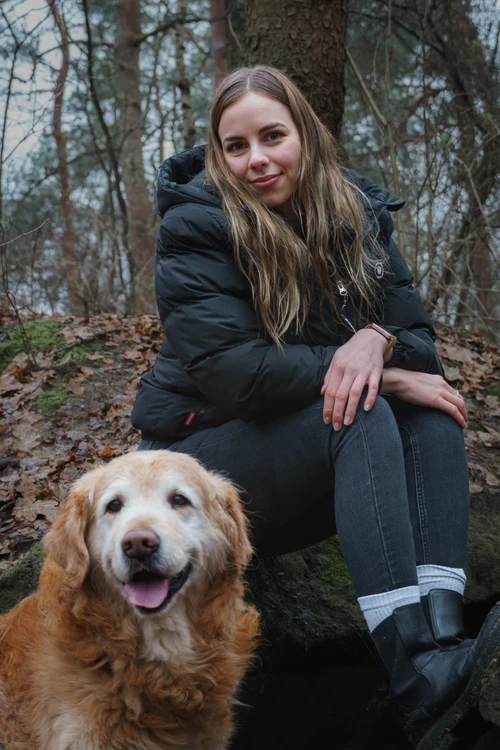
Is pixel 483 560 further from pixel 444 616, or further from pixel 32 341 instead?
pixel 32 341

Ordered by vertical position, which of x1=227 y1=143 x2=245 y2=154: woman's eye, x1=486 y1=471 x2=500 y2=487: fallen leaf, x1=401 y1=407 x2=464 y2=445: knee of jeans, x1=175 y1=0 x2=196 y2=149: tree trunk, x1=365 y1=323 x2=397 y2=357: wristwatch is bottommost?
x1=486 y1=471 x2=500 y2=487: fallen leaf

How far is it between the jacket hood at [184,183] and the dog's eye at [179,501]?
122cm

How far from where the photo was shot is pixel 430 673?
2.16m

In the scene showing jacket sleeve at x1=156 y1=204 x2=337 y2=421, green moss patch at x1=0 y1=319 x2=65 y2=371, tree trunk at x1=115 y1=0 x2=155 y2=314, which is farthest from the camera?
tree trunk at x1=115 y1=0 x2=155 y2=314

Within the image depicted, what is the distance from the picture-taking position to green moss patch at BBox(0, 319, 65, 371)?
19.5 feet

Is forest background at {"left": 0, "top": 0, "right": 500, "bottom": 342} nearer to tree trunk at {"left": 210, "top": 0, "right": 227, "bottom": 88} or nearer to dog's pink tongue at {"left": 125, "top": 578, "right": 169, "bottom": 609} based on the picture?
tree trunk at {"left": 210, "top": 0, "right": 227, "bottom": 88}

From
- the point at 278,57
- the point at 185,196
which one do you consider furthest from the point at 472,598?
the point at 278,57

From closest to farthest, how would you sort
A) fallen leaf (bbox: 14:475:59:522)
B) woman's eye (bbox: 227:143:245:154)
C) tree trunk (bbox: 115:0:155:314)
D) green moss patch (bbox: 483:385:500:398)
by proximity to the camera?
woman's eye (bbox: 227:143:245:154) → fallen leaf (bbox: 14:475:59:522) → green moss patch (bbox: 483:385:500:398) → tree trunk (bbox: 115:0:155:314)

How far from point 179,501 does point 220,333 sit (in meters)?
0.64

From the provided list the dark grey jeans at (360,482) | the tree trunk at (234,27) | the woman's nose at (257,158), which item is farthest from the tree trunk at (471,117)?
the dark grey jeans at (360,482)

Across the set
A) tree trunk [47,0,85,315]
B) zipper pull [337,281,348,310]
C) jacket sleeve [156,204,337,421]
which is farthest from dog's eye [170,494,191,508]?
tree trunk [47,0,85,315]

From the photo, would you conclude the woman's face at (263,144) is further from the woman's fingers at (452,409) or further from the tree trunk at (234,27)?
the tree trunk at (234,27)

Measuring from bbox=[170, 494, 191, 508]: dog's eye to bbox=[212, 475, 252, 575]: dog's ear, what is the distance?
0.16 metres

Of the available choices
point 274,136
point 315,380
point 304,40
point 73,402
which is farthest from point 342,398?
point 304,40
